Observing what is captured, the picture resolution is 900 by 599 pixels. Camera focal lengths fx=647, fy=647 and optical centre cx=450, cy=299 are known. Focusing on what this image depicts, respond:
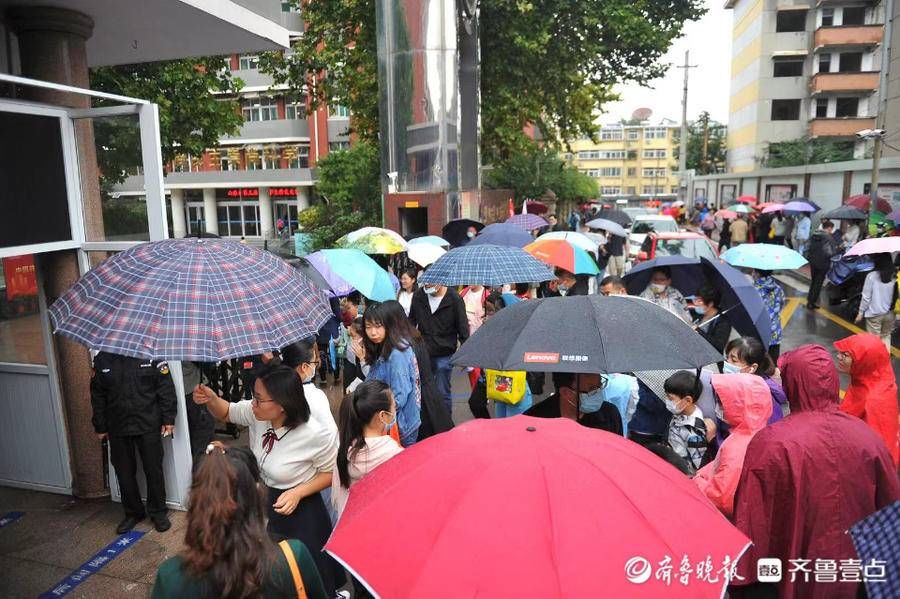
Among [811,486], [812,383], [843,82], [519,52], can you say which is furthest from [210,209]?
[811,486]

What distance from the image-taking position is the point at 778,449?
291 cm

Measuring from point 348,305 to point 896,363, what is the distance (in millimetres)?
8231

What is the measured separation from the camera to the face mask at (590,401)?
3.92m

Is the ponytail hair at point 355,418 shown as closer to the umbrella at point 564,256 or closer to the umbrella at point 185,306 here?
the umbrella at point 185,306

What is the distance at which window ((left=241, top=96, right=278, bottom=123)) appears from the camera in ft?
132

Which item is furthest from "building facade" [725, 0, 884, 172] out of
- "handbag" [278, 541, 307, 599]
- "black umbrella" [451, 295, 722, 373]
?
"handbag" [278, 541, 307, 599]

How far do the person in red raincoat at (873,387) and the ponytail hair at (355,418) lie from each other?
2.84m

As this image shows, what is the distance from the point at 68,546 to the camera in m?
4.64

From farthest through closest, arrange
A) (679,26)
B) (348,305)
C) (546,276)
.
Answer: (679,26) < (348,305) < (546,276)

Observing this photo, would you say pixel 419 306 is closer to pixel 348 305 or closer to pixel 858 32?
pixel 348 305

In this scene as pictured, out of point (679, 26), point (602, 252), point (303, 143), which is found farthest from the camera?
point (303, 143)

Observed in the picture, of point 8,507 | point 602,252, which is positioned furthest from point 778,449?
point 602,252

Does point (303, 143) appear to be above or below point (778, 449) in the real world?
above

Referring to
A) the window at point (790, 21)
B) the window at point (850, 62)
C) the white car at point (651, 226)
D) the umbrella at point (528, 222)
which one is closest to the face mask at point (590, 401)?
the umbrella at point (528, 222)
